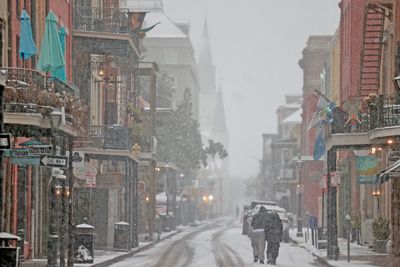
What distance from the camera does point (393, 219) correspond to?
3538 cm

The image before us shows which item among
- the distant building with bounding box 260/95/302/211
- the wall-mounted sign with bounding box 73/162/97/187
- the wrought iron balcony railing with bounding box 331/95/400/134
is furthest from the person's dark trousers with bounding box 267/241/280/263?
the distant building with bounding box 260/95/302/211

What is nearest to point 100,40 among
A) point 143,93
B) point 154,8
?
point 143,93

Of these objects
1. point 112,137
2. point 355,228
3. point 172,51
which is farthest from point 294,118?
point 112,137

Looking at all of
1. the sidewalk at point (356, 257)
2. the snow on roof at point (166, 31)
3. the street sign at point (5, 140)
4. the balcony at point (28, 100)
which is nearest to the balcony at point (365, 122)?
the sidewalk at point (356, 257)

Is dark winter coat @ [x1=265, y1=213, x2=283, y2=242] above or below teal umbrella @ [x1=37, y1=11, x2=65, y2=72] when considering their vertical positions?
below

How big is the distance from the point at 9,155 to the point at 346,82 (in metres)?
33.9

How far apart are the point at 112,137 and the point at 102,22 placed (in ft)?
13.8

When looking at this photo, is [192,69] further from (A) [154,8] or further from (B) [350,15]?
(B) [350,15]

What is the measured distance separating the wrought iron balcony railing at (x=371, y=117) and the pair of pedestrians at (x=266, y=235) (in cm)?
313

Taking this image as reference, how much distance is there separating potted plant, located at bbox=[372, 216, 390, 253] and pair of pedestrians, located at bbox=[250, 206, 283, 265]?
5.17 m

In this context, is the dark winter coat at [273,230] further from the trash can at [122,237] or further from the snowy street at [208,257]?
the trash can at [122,237]

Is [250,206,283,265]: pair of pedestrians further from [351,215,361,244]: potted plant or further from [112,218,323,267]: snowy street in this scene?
[351,215,361,244]: potted plant

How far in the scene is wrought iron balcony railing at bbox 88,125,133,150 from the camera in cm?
4225

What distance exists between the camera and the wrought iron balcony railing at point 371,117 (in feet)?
107
